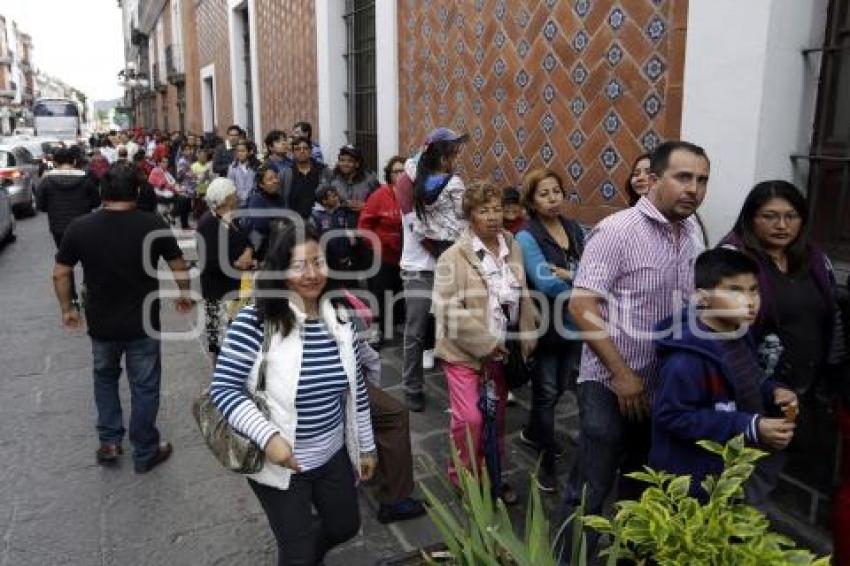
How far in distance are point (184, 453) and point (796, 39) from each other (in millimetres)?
4053

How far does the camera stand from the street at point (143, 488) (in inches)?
126

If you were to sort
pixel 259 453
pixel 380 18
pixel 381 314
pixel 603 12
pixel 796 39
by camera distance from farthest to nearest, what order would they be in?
1. pixel 380 18
2. pixel 381 314
3. pixel 603 12
4. pixel 796 39
5. pixel 259 453

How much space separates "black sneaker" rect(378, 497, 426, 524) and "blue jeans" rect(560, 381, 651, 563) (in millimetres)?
865

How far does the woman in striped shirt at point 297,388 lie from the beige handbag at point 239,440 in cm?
2

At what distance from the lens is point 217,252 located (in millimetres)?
4422

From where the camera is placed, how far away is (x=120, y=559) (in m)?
3.13

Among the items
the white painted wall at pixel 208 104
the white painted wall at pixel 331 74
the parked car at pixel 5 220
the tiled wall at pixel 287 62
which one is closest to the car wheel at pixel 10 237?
the parked car at pixel 5 220

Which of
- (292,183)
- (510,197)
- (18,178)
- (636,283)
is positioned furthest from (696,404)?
(18,178)

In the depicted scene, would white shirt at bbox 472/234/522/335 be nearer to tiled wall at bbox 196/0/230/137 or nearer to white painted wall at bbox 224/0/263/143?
white painted wall at bbox 224/0/263/143

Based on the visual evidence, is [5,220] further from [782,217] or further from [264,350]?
[782,217]

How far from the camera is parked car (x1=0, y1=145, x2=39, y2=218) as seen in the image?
1448 cm

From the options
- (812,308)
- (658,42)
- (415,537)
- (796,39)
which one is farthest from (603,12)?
(415,537)

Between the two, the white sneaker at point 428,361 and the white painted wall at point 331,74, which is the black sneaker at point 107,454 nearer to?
the white sneaker at point 428,361

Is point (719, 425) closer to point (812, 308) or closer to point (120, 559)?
point (812, 308)
